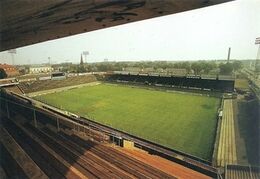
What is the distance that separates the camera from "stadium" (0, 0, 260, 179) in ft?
6.97

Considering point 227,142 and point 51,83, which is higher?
point 51,83

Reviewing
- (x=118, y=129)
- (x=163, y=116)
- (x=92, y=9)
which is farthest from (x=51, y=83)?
(x=92, y=9)

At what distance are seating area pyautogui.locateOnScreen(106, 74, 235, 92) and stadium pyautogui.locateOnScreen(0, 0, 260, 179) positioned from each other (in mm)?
1589

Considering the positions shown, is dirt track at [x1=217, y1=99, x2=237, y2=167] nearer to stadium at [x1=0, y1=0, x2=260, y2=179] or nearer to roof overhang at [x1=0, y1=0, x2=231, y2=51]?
stadium at [x1=0, y1=0, x2=260, y2=179]

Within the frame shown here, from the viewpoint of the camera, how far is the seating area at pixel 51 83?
31312mm

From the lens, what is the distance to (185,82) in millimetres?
32312

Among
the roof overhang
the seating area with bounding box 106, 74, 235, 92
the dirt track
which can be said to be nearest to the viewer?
the roof overhang


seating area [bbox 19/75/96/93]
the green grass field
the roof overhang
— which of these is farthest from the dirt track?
seating area [bbox 19/75/96/93]

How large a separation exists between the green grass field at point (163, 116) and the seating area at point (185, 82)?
14.2 feet

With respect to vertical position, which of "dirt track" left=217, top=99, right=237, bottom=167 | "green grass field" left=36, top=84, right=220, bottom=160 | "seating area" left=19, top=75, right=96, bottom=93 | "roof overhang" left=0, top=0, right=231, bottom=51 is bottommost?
"green grass field" left=36, top=84, right=220, bottom=160

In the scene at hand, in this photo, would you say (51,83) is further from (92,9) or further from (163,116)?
(92,9)

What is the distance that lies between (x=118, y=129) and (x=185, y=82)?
20352mm

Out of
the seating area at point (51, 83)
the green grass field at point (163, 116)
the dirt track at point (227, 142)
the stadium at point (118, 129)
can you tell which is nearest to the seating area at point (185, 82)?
the stadium at point (118, 129)

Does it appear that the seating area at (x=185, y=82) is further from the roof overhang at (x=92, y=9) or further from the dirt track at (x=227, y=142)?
the roof overhang at (x=92, y=9)
